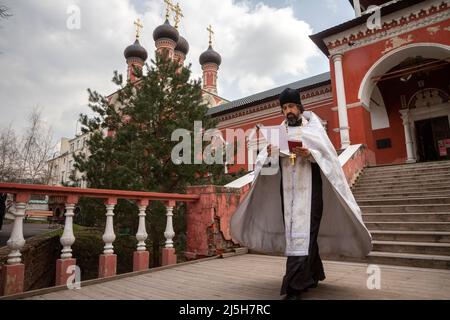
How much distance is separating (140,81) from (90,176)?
3.11 meters

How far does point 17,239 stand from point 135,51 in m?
28.3

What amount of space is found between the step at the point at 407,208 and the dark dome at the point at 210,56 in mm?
26645

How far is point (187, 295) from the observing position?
258cm

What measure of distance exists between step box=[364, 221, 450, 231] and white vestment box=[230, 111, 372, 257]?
106 inches

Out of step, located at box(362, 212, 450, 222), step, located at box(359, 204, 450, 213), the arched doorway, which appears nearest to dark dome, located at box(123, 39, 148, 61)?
the arched doorway

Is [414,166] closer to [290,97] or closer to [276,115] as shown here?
[290,97]

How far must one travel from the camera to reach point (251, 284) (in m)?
2.94

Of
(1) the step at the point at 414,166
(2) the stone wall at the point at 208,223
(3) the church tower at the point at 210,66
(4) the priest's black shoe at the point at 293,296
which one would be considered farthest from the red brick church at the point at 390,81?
(3) the church tower at the point at 210,66

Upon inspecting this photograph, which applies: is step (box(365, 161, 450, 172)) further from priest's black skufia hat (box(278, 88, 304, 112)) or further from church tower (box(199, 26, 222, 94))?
church tower (box(199, 26, 222, 94))

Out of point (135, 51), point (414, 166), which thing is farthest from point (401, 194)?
point (135, 51)
